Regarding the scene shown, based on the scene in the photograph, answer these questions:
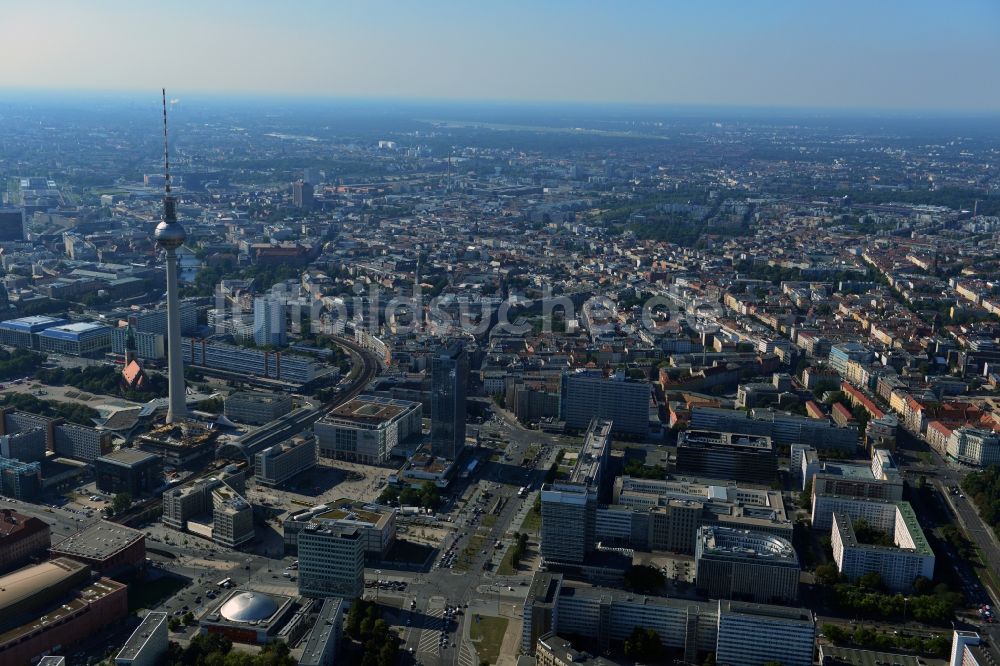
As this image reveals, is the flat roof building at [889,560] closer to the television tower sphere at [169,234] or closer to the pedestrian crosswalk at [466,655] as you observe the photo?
the pedestrian crosswalk at [466,655]

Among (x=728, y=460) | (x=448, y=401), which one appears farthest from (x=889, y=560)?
(x=448, y=401)

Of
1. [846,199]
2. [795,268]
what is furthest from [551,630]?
[846,199]

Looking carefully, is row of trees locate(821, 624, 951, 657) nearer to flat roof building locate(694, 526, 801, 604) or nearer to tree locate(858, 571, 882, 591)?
flat roof building locate(694, 526, 801, 604)

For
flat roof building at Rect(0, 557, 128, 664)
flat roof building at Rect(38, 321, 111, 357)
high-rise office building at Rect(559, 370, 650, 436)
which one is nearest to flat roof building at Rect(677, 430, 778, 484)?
high-rise office building at Rect(559, 370, 650, 436)

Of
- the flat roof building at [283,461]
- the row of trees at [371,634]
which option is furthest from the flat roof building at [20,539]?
the row of trees at [371,634]

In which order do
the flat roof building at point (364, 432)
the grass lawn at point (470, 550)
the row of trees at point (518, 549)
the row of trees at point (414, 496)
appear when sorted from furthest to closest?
the flat roof building at point (364, 432) < the row of trees at point (414, 496) < the row of trees at point (518, 549) < the grass lawn at point (470, 550)

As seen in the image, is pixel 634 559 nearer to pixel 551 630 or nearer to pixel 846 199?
pixel 551 630
